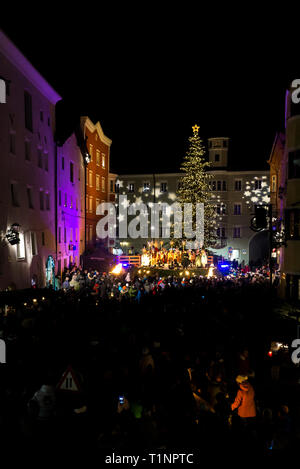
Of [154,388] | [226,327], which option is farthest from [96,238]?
[154,388]

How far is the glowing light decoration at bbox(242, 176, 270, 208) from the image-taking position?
152 ft

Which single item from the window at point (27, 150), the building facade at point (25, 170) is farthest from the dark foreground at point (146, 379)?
the window at point (27, 150)

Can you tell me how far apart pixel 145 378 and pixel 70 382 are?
64.6 inches

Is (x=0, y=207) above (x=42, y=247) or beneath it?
above

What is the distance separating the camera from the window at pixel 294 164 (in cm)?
2050

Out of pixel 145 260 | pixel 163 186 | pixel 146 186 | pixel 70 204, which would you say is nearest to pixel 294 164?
pixel 145 260

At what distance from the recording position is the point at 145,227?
51469 mm

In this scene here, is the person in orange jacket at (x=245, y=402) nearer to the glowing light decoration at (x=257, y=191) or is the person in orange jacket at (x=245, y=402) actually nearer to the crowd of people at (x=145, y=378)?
the crowd of people at (x=145, y=378)

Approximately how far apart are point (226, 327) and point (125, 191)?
41.0m

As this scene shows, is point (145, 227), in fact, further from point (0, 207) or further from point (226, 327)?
point (226, 327)

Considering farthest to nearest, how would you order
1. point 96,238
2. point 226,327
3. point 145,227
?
point 145,227
point 96,238
point 226,327

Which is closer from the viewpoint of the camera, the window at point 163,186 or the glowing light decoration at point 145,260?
the glowing light decoration at point 145,260

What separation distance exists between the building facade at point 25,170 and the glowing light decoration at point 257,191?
25.6m
